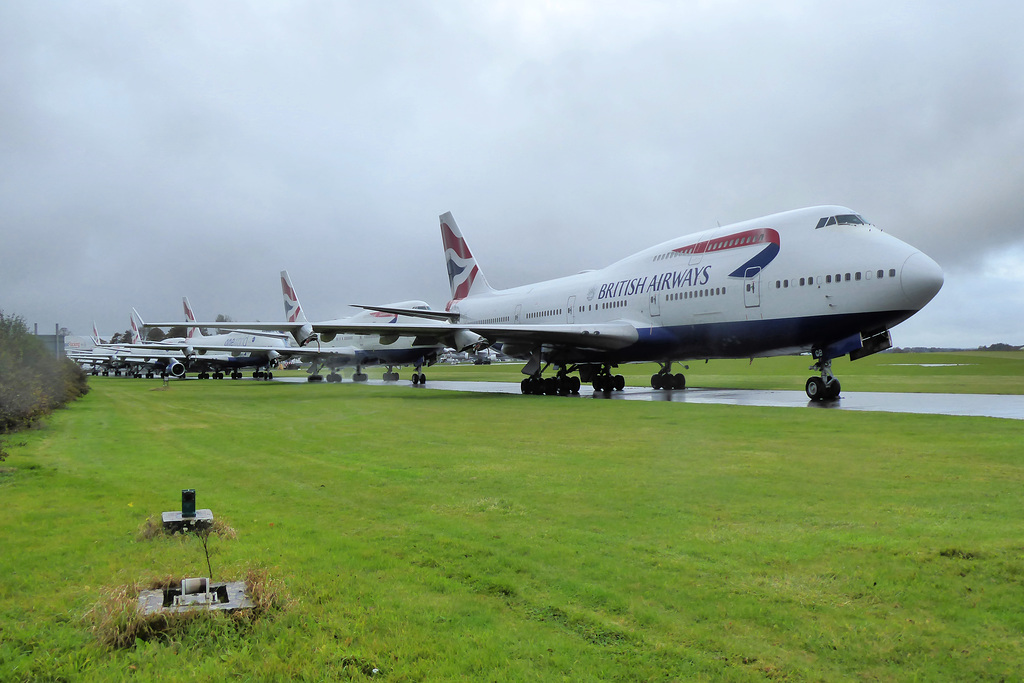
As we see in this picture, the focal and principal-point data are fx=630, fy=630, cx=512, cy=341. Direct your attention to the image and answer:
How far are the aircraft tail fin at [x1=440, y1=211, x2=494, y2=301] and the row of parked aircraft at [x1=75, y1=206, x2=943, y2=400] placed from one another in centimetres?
510

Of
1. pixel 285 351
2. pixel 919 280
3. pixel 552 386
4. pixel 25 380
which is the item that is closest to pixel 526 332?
pixel 552 386

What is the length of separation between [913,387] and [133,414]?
80.7 feet

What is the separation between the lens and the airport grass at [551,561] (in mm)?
2926

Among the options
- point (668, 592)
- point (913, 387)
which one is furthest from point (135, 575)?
point (913, 387)

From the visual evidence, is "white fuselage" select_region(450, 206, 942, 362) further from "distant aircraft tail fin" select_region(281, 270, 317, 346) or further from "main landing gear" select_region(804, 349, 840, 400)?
"distant aircraft tail fin" select_region(281, 270, 317, 346)

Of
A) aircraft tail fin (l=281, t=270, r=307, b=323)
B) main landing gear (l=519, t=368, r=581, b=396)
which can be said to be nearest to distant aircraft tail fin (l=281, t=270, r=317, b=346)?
aircraft tail fin (l=281, t=270, r=307, b=323)

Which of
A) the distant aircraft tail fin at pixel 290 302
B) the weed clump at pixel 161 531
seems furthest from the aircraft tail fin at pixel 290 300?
the weed clump at pixel 161 531

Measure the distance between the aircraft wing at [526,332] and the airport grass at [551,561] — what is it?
1331 cm

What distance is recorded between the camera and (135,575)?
12.8 ft

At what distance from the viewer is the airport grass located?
2.93 metres

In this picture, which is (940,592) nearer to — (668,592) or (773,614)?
(773,614)

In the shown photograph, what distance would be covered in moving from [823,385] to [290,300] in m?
41.2

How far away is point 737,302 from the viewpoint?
18266 millimetres

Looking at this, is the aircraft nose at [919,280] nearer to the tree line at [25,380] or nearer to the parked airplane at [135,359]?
the tree line at [25,380]
